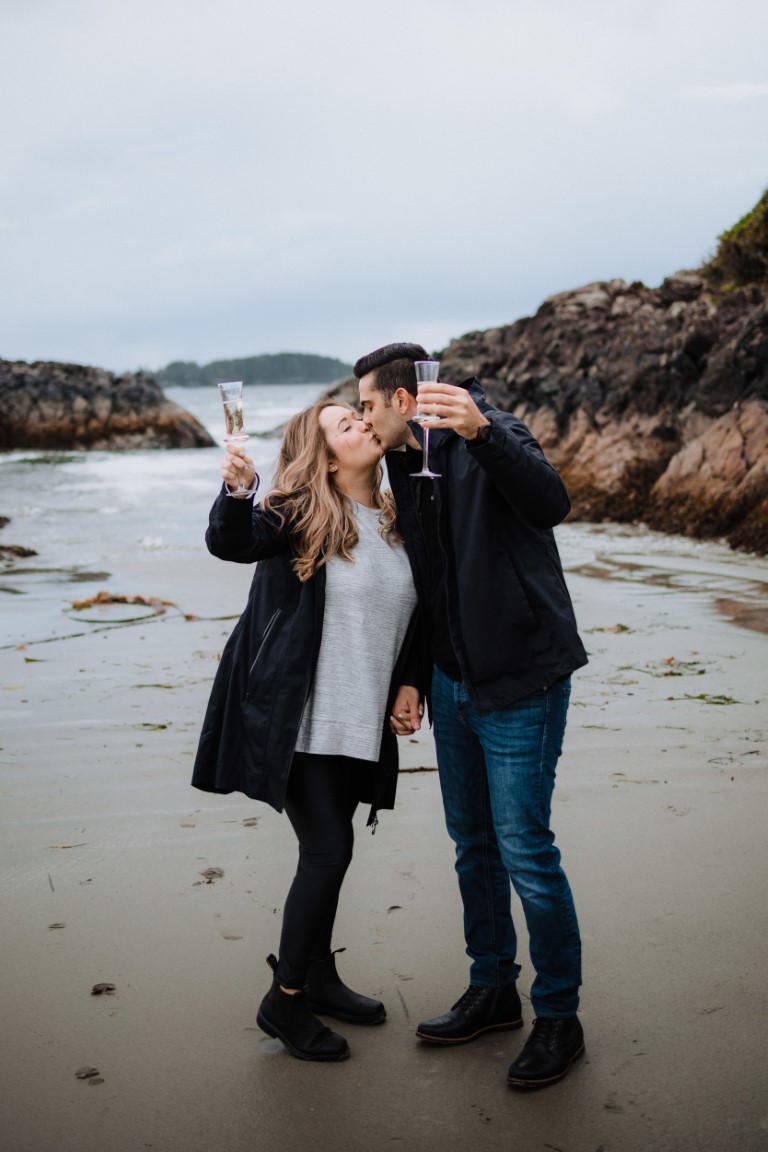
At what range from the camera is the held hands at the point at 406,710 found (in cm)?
329

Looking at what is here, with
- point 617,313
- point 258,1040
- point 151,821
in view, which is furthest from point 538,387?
point 258,1040

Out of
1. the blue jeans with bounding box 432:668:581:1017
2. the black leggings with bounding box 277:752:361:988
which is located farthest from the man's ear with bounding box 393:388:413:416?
the black leggings with bounding box 277:752:361:988

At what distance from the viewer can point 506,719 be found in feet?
10.0

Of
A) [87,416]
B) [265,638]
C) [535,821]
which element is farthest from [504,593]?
[87,416]

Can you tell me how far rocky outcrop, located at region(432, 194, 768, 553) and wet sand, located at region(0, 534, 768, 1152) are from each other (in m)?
8.82

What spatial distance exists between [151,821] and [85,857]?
413 millimetres

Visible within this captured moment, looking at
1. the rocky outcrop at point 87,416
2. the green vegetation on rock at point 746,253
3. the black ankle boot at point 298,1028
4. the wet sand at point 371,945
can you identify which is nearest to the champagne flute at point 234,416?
the black ankle boot at point 298,1028

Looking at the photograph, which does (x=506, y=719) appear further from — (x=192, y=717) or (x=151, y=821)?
(x=192, y=717)

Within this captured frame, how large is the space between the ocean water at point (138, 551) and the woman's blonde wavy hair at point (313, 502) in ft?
1.74

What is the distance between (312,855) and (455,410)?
138cm

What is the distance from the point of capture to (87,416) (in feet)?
149

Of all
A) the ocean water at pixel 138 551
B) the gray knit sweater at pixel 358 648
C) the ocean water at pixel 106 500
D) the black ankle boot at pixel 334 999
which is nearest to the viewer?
the gray knit sweater at pixel 358 648

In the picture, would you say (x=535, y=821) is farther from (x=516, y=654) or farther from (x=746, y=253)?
(x=746, y=253)

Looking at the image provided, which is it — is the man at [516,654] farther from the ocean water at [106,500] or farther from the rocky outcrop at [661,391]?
the rocky outcrop at [661,391]
